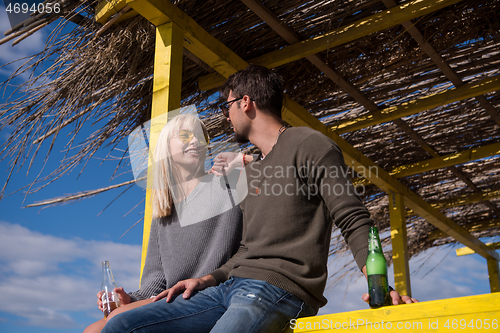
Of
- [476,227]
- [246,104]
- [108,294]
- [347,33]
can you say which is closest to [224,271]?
[108,294]

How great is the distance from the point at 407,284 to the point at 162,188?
396 cm

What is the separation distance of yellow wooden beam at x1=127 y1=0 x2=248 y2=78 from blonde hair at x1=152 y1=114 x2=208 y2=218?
80 cm

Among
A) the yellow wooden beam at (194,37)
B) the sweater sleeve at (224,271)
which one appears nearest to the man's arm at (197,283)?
the sweater sleeve at (224,271)

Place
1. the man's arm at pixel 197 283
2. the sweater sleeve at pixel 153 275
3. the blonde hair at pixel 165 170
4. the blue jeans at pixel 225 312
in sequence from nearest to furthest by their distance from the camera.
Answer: the blue jeans at pixel 225 312, the man's arm at pixel 197 283, the sweater sleeve at pixel 153 275, the blonde hair at pixel 165 170

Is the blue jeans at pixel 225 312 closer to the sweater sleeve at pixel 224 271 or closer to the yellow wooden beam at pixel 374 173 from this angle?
the sweater sleeve at pixel 224 271

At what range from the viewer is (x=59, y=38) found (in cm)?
324

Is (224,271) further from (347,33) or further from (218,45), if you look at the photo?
(347,33)

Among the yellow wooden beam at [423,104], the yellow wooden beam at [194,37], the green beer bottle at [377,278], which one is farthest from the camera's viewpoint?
the yellow wooden beam at [423,104]

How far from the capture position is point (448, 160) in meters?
5.28

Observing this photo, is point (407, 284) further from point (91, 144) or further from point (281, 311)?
point (281, 311)

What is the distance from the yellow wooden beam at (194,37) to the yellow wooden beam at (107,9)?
221mm

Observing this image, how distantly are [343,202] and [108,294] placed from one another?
1.07 metres

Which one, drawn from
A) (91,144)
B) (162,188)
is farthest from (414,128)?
(162,188)

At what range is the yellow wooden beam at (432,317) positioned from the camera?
118cm
